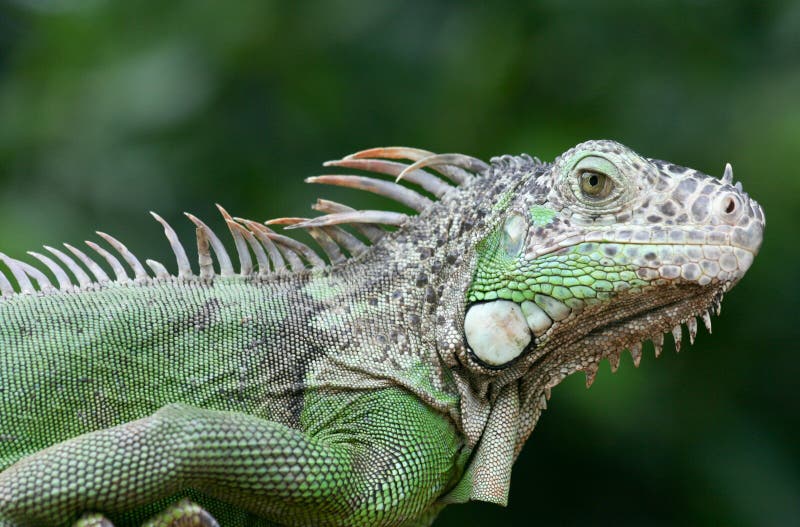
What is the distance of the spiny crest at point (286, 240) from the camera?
3.87m

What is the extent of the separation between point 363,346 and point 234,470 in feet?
2.67

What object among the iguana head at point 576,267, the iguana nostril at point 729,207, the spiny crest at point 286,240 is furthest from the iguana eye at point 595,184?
the spiny crest at point 286,240

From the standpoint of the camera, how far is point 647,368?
23.2 feet

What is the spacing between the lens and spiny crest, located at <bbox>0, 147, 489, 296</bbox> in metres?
3.87

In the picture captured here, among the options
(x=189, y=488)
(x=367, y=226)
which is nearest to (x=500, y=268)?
(x=367, y=226)

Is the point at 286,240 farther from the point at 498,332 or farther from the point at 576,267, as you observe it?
the point at 576,267

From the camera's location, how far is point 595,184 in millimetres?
3643

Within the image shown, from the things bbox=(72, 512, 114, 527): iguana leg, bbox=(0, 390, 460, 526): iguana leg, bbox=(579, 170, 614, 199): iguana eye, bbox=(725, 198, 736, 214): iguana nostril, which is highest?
bbox=(725, 198, 736, 214): iguana nostril

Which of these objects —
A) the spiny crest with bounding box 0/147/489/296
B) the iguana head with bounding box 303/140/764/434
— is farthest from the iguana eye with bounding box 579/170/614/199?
the spiny crest with bounding box 0/147/489/296

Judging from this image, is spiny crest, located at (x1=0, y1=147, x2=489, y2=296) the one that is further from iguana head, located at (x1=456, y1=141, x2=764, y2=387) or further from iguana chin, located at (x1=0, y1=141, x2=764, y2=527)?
iguana head, located at (x1=456, y1=141, x2=764, y2=387)

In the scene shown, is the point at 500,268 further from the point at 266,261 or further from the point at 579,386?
the point at 579,386

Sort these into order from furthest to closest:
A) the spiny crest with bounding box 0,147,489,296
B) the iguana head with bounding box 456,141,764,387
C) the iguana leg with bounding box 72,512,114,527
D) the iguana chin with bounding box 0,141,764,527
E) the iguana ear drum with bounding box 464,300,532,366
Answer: the spiny crest with bounding box 0,147,489,296 < the iguana ear drum with bounding box 464,300,532,366 < the iguana head with bounding box 456,141,764,387 < the iguana chin with bounding box 0,141,764,527 < the iguana leg with bounding box 72,512,114,527

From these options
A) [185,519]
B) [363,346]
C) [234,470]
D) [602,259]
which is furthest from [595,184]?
[185,519]

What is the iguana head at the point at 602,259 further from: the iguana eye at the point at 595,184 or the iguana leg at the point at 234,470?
the iguana leg at the point at 234,470
